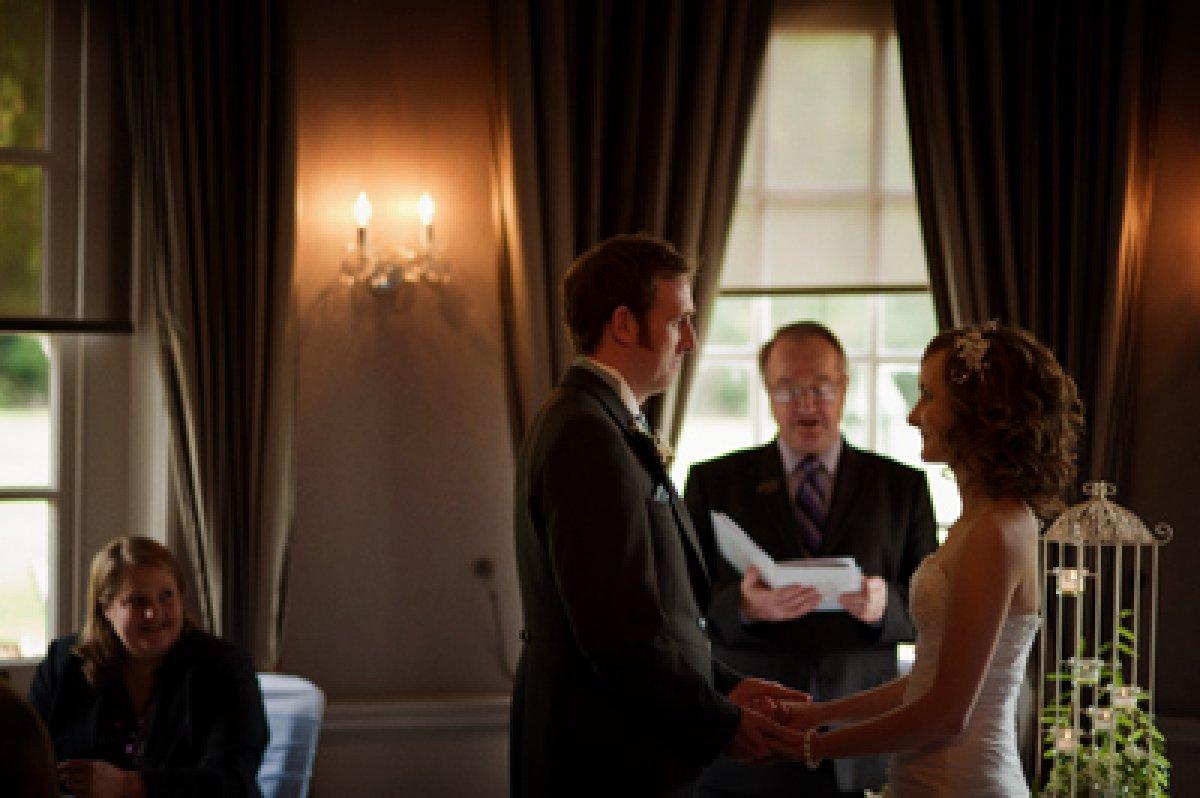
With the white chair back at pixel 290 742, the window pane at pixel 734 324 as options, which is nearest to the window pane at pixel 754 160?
the window pane at pixel 734 324

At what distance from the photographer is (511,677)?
489cm

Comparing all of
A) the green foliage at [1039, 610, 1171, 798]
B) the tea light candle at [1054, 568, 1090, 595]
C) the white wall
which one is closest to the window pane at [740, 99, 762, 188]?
the white wall

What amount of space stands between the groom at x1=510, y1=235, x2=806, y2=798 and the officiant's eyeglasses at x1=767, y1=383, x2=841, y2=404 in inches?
43.1

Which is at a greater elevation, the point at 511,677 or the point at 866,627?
the point at 866,627

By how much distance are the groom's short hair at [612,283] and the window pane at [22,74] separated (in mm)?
2550

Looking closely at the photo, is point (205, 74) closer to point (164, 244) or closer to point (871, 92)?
point (164, 244)

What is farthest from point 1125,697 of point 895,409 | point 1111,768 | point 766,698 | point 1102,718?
point 895,409

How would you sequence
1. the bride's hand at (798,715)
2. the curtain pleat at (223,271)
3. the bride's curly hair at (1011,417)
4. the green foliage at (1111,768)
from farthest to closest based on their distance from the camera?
the curtain pleat at (223,271)
the green foliage at (1111,768)
the bride's hand at (798,715)
the bride's curly hair at (1011,417)

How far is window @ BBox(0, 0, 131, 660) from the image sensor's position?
14.9 feet

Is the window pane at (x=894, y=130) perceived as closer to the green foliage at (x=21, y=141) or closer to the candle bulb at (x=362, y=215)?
the candle bulb at (x=362, y=215)

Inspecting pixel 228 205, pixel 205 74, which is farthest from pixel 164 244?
pixel 205 74

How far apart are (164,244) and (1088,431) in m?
2.90

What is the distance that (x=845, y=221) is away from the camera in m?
4.92

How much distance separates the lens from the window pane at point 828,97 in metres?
4.91
